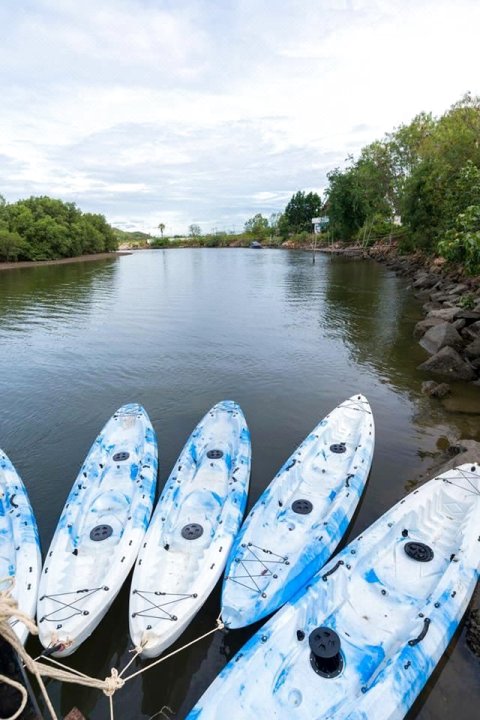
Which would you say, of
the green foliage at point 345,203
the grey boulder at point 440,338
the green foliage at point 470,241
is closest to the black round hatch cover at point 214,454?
the green foliage at point 470,241

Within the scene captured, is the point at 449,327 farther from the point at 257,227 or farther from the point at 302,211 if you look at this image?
the point at 257,227

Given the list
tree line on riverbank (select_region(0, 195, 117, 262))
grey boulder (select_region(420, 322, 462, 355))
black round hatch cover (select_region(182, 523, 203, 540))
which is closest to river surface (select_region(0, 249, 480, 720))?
grey boulder (select_region(420, 322, 462, 355))

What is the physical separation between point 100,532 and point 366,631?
3.95 metres

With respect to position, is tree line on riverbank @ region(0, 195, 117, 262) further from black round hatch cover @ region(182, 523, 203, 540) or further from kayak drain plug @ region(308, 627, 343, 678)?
kayak drain plug @ region(308, 627, 343, 678)

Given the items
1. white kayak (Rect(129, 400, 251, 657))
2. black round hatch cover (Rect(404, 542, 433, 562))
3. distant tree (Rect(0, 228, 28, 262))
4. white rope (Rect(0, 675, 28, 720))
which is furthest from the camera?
distant tree (Rect(0, 228, 28, 262))

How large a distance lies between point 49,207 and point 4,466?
6476 cm

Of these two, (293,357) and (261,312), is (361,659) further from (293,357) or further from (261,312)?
(261,312)

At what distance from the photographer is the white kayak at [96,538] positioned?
484 cm

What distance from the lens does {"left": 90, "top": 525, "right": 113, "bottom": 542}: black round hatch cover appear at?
6012 mm

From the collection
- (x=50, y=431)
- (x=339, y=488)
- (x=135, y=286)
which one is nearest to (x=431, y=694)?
(x=339, y=488)

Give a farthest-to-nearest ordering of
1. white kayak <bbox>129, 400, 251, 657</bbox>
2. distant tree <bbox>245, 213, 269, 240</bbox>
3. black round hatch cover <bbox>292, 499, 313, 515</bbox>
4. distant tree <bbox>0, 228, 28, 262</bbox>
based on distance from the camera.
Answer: distant tree <bbox>245, 213, 269, 240</bbox> < distant tree <bbox>0, 228, 28, 262</bbox> < black round hatch cover <bbox>292, 499, 313, 515</bbox> < white kayak <bbox>129, 400, 251, 657</bbox>

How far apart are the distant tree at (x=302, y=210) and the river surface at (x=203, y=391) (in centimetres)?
6163

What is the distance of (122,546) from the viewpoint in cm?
582

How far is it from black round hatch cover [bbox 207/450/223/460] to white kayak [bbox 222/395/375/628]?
1.37 meters
